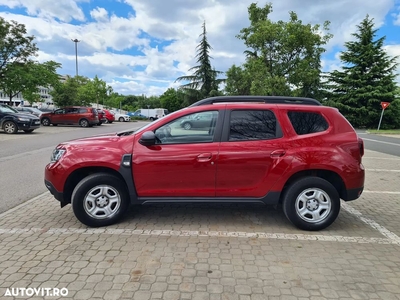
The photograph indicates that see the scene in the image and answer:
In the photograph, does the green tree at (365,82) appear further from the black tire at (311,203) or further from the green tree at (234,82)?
the black tire at (311,203)

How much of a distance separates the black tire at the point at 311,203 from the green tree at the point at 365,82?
28537mm

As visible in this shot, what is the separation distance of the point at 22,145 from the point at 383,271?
Answer: 1255 cm

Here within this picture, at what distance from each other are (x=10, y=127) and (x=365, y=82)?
31.1 m

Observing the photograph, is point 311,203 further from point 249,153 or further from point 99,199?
point 99,199

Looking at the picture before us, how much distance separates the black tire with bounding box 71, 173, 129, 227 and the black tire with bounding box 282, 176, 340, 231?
2228 mm

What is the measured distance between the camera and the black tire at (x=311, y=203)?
3.72m

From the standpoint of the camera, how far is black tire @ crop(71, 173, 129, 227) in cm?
372

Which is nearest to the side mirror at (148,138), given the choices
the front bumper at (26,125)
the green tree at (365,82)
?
the front bumper at (26,125)

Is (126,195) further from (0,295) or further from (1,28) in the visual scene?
(1,28)

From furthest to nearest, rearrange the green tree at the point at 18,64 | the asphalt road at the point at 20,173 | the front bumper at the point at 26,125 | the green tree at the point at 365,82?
the green tree at the point at 365,82
the green tree at the point at 18,64
the front bumper at the point at 26,125
the asphalt road at the point at 20,173

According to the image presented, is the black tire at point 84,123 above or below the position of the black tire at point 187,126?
below

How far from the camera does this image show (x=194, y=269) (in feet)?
9.52

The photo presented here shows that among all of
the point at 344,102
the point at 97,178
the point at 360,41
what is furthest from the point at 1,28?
the point at 360,41

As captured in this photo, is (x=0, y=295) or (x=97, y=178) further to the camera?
(x=97, y=178)
